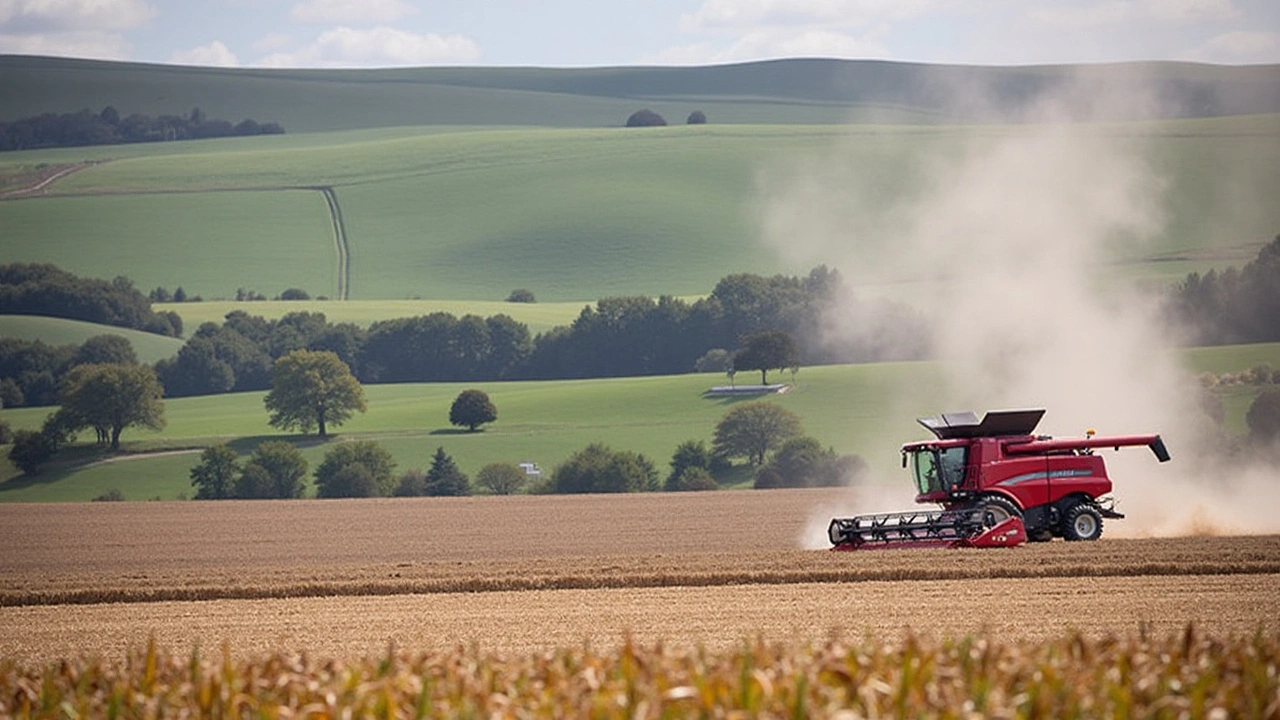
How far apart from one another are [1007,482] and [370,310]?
272ft

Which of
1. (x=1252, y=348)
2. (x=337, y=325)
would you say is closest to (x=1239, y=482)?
(x=1252, y=348)

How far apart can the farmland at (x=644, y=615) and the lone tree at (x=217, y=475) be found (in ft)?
A: 96.3

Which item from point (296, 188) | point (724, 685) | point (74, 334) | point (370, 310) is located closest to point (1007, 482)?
point (724, 685)

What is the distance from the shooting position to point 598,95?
7869 inches

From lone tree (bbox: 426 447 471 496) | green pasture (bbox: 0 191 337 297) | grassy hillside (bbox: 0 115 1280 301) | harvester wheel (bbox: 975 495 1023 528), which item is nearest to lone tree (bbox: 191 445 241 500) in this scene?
lone tree (bbox: 426 447 471 496)

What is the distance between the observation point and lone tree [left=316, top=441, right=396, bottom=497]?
68.1 meters

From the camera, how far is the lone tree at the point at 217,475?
6819 centimetres

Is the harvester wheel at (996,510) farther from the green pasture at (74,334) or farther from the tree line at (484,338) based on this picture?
the green pasture at (74,334)

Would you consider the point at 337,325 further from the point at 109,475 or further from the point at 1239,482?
the point at 1239,482

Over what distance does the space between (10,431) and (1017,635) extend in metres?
72.9

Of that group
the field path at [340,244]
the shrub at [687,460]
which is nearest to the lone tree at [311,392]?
the shrub at [687,460]

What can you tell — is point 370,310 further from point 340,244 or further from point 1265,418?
point 1265,418

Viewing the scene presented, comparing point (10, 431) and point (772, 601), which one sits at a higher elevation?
point (10, 431)

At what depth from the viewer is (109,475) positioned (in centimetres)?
7181
